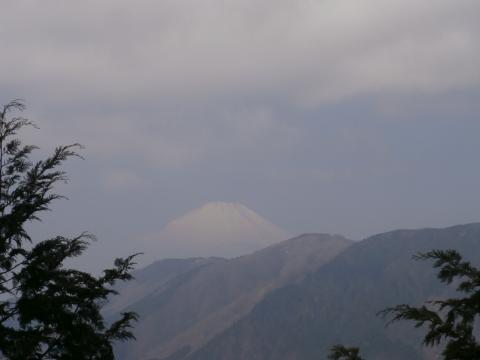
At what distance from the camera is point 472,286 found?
1232cm

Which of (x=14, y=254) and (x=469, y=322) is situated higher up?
(x=14, y=254)

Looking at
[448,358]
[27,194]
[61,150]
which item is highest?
[61,150]

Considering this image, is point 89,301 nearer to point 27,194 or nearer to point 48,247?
point 48,247

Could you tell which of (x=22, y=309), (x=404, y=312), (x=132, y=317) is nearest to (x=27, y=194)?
(x=22, y=309)

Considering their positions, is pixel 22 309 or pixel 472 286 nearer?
pixel 472 286

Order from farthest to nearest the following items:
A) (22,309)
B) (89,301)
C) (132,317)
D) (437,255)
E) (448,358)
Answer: (132,317) < (89,301) < (22,309) < (437,255) < (448,358)

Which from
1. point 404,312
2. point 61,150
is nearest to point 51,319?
point 61,150

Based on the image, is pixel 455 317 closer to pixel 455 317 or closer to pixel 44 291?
pixel 455 317

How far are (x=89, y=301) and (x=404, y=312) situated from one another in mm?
7891

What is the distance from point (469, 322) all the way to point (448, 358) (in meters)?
0.97

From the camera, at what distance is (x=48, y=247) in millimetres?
16250

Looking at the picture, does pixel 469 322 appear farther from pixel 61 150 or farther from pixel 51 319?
pixel 61 150

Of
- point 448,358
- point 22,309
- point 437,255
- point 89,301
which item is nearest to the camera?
point 448,358

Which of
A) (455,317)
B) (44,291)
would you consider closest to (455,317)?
(455,317)
